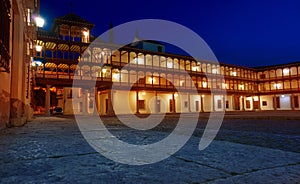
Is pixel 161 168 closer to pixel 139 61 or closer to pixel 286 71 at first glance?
pixel 139 61

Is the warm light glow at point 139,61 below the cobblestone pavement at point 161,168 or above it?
above

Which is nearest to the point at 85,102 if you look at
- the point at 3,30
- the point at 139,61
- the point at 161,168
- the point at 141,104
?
the point at 141,104

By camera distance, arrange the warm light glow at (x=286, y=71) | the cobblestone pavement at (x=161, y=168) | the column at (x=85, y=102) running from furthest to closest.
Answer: the warm light glow at (x=286, y=71)
the column at (x=85, y=102)
the cobblestone pavement at (x=161, y=168)

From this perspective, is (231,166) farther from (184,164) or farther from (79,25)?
(79,25)

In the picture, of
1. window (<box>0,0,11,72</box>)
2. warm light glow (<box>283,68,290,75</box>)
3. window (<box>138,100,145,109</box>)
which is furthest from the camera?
warm light glow (<box>283,68,290,75</box>)

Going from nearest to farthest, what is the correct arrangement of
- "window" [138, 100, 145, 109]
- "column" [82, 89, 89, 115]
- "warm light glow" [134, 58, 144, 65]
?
1. "column" [82, 89, 89, 115]
2. "window" [138, 100, 145, 109]
3. "warm light glow" [134, 58, 144, 65]

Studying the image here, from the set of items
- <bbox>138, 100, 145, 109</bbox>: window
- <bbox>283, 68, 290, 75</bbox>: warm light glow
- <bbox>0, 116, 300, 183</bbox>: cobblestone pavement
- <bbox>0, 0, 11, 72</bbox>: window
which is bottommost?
<bbox>0, 116, 300, 183</bbox>: cobblestone pavement

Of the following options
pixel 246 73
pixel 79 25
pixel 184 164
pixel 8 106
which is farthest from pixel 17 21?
pixel 246 73

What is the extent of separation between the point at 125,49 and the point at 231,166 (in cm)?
2995

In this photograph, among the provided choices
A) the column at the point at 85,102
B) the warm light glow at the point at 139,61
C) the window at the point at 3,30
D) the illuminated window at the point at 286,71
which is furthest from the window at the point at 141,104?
the illuminated window at the point at 286,71

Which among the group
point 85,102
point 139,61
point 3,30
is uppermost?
point 139,61

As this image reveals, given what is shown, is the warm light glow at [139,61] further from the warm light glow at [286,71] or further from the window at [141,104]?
the warm light glow at [286,71]

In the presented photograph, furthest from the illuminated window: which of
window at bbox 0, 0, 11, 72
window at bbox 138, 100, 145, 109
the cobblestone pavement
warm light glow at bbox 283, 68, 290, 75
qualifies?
window at bbox 0, 0, 11, 72

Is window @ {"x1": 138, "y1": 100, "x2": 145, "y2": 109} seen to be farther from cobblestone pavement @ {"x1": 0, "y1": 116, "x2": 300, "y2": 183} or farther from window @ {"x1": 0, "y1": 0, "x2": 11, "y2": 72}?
cobblestone pavement @ {"x1": 0, "y1": 116, "x2": 300, "y2": 183}
